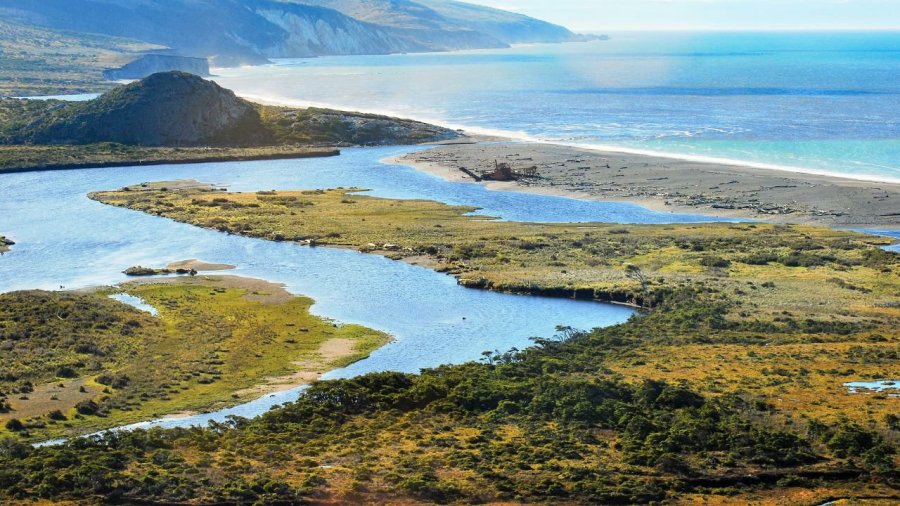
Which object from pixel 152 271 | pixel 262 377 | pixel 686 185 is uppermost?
pixel 686 185

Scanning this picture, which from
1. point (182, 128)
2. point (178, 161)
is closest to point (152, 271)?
point (178, 161)

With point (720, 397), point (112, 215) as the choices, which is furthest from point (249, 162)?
point (720, 397)

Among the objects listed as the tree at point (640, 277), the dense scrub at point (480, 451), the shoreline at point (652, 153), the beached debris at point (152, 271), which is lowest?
the dense scrub at point (480, 451)

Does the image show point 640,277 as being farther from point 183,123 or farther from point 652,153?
point 183,123

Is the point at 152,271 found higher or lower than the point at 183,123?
lower

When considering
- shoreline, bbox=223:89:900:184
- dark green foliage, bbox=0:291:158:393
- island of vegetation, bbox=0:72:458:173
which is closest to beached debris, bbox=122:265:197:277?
dark green foliage, bbox=0:291:158:393

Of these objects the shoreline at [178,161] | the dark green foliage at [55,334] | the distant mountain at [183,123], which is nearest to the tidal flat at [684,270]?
the shoreline at [178,161]

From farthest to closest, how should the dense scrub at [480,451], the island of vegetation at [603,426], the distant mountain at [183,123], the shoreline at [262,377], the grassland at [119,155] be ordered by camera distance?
the distant mountain at [183,123] < the grassland at [119,155] < the shoreline at [262,377] < the island of vegetation at [603,426] < the dense scrub at [480,451]

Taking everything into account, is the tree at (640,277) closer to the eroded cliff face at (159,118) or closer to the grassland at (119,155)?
the grassland at (119,155)

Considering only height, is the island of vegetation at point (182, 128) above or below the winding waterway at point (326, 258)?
above
